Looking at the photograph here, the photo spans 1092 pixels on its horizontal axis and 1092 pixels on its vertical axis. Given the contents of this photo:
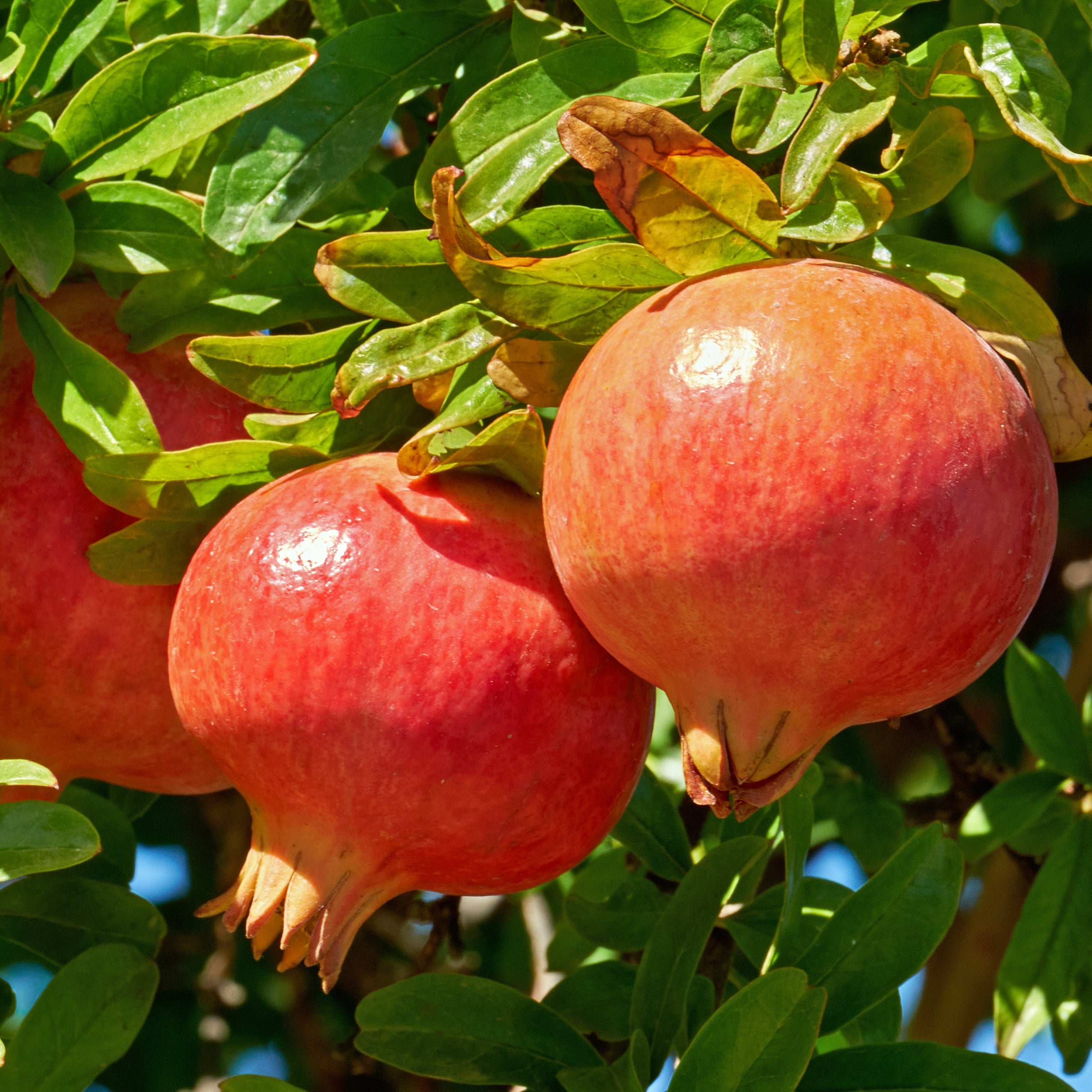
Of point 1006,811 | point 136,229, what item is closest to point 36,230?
point 136,229

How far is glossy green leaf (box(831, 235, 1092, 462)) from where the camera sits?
3.38 feet

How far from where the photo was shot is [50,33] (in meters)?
1.28

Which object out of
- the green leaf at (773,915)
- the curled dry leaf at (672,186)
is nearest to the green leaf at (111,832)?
the green leaf at (773,915)

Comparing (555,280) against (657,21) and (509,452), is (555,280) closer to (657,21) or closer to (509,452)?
(509,452)

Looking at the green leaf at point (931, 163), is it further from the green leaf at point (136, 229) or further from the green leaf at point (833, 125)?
the green leaf at point (136, 229)

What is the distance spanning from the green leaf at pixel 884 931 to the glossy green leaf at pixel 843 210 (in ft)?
1.69

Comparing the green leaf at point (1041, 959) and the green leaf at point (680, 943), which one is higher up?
the green leaf at point (680, 943)

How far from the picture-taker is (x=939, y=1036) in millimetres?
2707

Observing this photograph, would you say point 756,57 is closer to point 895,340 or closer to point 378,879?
point 895,340

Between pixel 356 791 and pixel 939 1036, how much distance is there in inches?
81.6

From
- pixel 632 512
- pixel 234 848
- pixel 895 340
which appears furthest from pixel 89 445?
pixel 234 848

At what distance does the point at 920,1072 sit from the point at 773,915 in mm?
316

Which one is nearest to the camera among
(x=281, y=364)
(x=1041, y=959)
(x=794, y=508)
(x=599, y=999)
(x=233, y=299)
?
(x=794, y=508)

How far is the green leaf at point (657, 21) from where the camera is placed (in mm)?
1138
